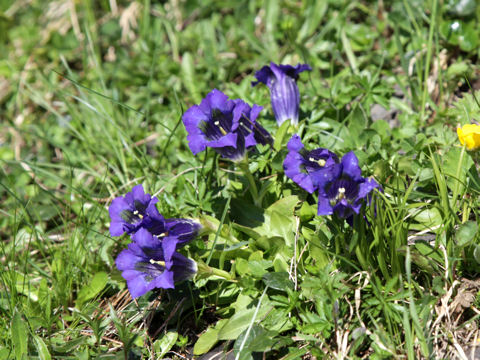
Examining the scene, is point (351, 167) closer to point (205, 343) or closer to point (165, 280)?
point (165, 280)

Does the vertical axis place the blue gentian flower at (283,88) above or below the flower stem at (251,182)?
above

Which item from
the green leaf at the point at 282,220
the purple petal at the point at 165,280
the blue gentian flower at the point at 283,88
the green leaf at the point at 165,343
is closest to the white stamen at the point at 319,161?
the green leaf at the point at 282,220

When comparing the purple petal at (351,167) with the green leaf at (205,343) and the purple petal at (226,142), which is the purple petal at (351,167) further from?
the green leaf at (205,343)

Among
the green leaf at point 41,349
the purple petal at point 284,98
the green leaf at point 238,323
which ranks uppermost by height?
the purple petal at point 284,98

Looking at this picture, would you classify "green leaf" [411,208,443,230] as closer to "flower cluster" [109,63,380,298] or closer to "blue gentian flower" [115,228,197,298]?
"flower cluster" [109,63,380,298]

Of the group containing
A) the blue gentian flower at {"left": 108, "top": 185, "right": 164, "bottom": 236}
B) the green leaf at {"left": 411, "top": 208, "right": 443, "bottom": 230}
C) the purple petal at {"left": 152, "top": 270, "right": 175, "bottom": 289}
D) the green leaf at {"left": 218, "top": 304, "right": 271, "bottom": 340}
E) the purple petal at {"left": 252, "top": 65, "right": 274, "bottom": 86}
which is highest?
the purple petal at {"left": 252, "top": 65, "right": 274, "bottom": 86}

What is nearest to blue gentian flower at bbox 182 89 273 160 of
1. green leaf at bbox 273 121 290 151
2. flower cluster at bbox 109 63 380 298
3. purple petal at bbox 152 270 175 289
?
flower cluster at bbox 109 63 380 298

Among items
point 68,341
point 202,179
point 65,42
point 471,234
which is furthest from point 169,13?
point 471,234
